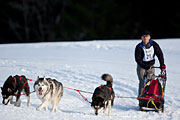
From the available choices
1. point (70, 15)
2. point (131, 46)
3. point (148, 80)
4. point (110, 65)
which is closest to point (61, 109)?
point (148, 80)

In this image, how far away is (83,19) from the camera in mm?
27500

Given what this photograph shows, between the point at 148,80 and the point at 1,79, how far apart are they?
14.2 ft

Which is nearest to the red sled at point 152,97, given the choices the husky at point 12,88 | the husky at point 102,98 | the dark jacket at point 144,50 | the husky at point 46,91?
the dark jacket at point 144,50

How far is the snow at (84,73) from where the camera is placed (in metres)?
5.12

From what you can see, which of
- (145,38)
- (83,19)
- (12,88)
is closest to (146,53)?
(145,38)

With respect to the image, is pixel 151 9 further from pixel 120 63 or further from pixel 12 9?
pixel 120 63

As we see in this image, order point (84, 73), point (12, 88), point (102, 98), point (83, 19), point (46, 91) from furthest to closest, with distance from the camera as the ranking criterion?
point (83, 19)
point (84, 73)
point (12, 88)
point (46, 91)
point (102, 98)

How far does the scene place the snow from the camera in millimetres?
5118

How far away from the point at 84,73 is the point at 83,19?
60.5 ft

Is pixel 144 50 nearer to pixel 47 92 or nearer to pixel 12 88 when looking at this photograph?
pixel 47 92

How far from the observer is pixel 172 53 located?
1324 cm

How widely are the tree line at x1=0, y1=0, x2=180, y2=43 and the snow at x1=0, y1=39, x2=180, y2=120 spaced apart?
34.5ft

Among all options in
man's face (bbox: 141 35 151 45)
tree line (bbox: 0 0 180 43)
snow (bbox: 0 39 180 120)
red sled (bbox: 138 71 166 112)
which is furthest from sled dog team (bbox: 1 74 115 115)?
tree line (bbox: 0 0 180 43)

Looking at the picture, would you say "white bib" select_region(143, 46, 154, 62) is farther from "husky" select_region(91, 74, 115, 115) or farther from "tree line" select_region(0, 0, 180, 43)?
"tree line" select_region(0, 0, 180, 43)
